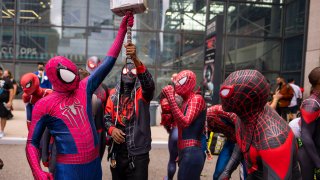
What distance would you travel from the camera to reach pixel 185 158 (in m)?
3.27

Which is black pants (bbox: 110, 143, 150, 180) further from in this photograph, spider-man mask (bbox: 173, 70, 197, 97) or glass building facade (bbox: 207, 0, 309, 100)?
glass building facade (bbox: 207, 0, 309, 100)

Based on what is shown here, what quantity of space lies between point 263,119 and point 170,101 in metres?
1.40

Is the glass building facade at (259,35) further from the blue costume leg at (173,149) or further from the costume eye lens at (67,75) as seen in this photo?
the costume eye lens at (67,75)

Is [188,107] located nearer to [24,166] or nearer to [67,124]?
[67,124]

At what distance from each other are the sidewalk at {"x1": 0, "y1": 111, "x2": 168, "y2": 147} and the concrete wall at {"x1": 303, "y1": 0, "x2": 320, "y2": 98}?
6078 mm

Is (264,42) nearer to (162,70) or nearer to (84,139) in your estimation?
(162,70)

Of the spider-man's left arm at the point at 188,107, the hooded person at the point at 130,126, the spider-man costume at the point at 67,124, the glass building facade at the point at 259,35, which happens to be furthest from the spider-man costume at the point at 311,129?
the glass building facade at the point at 259,35

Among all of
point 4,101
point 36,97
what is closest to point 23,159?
point 4,101

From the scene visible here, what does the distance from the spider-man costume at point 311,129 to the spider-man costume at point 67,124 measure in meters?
1.74

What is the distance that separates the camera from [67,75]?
7.11 ft

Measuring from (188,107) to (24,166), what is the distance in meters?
3.81

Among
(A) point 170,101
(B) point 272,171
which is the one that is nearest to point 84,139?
(A) point 170,101

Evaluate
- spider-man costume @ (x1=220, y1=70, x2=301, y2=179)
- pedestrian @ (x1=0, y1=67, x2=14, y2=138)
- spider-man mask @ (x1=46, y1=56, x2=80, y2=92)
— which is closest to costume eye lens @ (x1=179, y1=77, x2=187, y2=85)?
spider-man mask @ (x1=46, y1=56, x2=80, y2=92)

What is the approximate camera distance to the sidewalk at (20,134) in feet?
23.9
